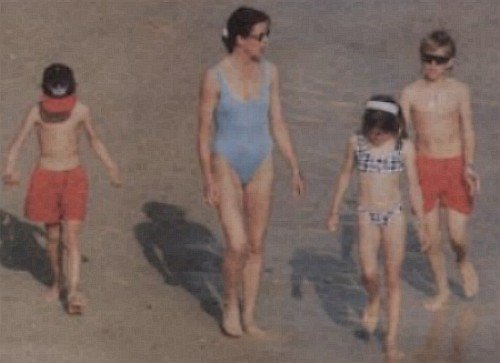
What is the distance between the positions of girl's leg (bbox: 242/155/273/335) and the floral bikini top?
0.65 m

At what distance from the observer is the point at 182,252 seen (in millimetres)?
13062

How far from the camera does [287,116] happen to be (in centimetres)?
1609

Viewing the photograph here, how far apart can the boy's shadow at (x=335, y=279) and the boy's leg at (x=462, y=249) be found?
28.4 inches

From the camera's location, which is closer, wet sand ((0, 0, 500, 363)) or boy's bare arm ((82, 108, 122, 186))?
wet sand ((0, 0, 500, 363))

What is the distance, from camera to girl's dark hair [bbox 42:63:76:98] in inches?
455

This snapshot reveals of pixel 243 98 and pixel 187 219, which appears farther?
pixel 187 219

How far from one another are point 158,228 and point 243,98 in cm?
267

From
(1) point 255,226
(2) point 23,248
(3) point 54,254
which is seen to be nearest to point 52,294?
(3) point 54,254

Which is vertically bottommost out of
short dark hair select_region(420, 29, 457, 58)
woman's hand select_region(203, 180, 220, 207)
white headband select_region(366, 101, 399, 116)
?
woman's hand select_region(203, 180, 220, 207)

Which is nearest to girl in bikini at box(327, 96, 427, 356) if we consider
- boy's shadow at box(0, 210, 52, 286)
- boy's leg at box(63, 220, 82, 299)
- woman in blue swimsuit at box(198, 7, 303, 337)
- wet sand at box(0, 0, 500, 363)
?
woman in blue swimsuit at box(198, 7, 303, 337)

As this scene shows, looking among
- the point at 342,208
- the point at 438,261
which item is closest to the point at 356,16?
the point at 342,208

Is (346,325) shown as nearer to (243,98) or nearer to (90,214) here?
(243,98)

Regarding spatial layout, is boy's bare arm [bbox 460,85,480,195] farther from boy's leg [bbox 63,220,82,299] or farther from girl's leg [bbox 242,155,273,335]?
boy's leg [bbox 63,220,82,299]

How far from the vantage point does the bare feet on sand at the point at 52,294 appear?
39.5 ft
